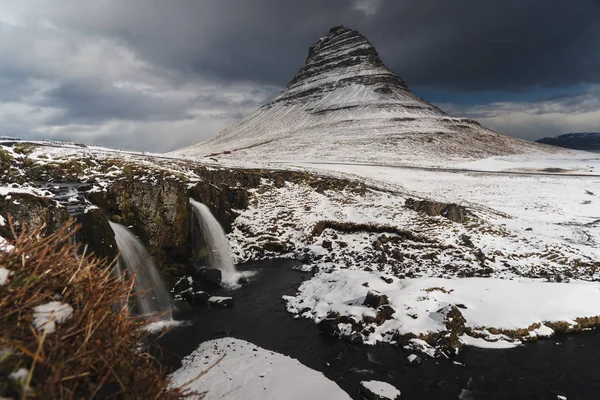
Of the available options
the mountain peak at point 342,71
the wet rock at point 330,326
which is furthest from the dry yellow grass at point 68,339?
the mountain peak at point 342,71

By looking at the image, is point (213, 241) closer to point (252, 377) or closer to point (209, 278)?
point (209, 278)

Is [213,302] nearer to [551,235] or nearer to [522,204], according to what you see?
[551,235]

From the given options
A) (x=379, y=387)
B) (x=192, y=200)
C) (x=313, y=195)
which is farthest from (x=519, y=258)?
(x=192, y=200)

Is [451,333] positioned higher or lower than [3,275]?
lower

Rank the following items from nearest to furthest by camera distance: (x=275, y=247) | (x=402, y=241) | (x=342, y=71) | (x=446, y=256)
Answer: (x=446, y=256)
(x=402, y=241)
(x=275, y=247)
(x=342, y=71)

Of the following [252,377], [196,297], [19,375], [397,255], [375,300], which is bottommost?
[252,377]

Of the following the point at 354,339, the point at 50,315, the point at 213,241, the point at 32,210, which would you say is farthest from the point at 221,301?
the point at 50,315

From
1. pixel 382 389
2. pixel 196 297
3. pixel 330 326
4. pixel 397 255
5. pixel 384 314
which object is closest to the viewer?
pixel 382 389

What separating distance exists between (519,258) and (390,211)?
34.3 ft

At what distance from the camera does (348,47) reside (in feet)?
609

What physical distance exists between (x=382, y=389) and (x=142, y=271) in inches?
485

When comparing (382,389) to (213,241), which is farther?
(213,241)

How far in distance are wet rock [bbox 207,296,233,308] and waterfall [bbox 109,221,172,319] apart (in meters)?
1.99

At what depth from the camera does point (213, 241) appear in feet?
72.4
